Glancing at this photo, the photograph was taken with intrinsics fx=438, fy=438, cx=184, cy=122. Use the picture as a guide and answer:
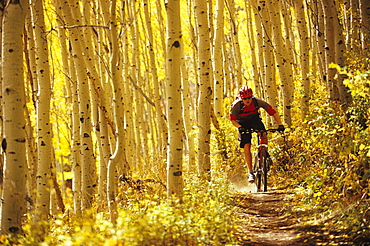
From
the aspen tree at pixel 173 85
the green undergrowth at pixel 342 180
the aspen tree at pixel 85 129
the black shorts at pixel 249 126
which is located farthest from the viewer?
the black shorts at pixel 249 126

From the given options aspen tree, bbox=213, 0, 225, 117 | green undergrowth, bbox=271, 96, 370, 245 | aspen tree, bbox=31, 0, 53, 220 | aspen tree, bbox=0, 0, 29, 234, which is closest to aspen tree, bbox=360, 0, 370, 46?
green undergrowth, bbox=271, 96, 370, 245

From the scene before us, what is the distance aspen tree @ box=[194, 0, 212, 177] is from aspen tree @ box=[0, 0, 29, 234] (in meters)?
3.65

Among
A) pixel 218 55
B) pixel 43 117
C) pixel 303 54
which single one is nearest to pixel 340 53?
pixel 218 55

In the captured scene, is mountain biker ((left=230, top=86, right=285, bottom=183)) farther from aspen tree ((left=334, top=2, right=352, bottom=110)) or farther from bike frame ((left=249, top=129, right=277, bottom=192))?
aspen tree ((left=334, top=2, right=352, bottom=110))

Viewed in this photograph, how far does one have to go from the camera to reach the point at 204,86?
333 inches

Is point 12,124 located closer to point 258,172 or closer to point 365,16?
point 258,172

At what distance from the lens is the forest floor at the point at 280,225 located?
181 inches

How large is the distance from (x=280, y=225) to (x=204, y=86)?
11.8 ft

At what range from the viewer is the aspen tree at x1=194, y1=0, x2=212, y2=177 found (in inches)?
321

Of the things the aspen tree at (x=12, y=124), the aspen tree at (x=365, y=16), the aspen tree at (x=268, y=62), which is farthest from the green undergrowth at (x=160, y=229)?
the aspen tree at (x=268, y=62)

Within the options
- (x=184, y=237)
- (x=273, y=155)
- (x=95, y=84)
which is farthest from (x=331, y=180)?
(x=95, y=84)

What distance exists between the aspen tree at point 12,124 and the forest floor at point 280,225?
2.65 meters

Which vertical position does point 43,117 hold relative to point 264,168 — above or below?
above

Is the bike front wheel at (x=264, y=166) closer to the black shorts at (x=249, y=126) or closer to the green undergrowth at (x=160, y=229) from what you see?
the black shorts at (x=249, y=126)
